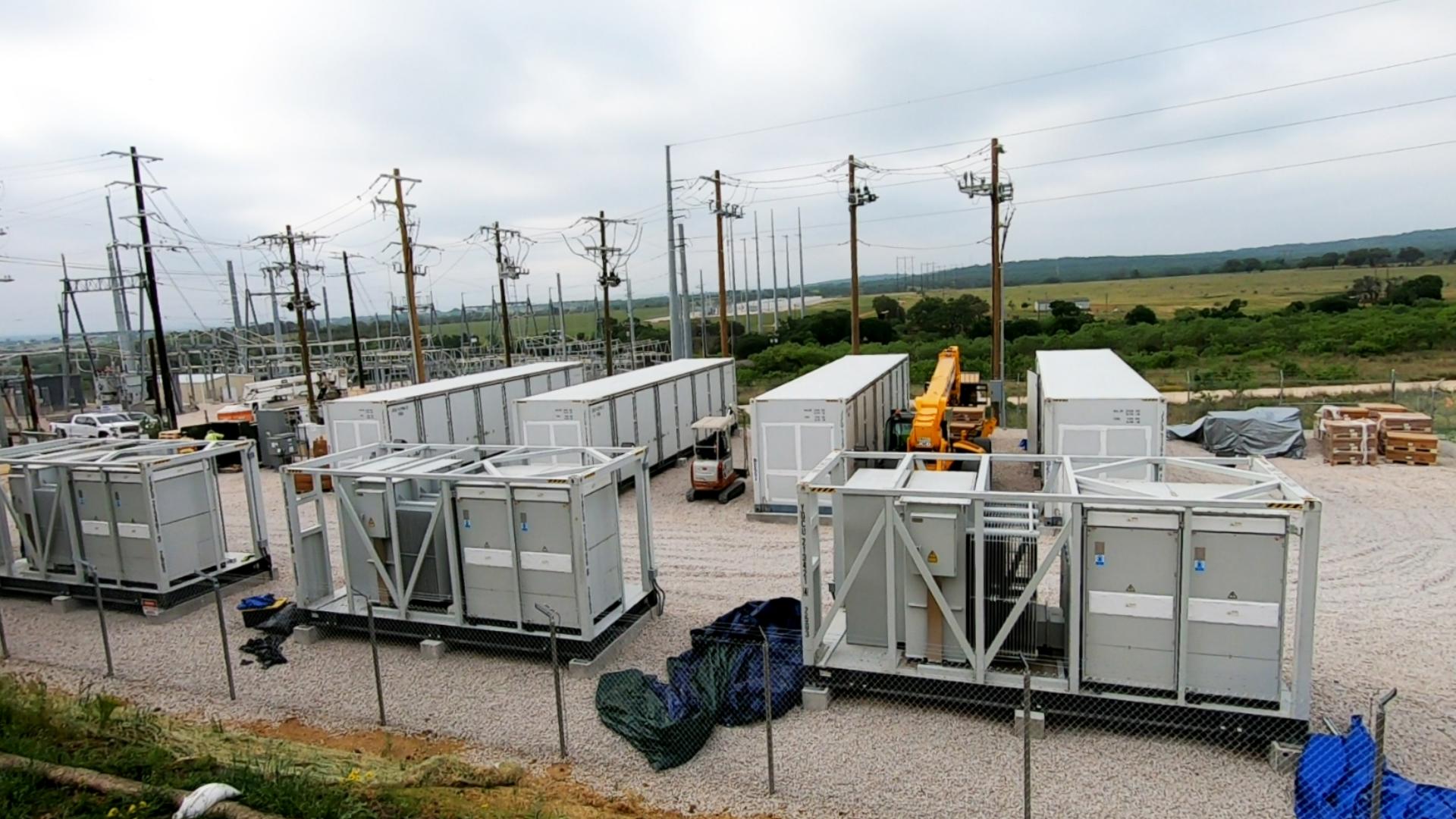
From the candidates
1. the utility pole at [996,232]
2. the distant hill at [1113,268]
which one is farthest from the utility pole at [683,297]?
the distant hill at [1113,268]

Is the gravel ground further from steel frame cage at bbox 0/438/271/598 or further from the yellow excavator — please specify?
the yellow excavator

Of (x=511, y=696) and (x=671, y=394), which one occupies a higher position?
(x=671, y=394)

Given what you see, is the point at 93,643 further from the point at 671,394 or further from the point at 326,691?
the point at 671,394

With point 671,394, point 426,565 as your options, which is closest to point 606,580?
point 426,565

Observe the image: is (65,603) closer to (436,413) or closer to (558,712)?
(436,413)

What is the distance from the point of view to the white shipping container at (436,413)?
66.4 feet

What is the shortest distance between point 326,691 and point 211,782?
10.3ft

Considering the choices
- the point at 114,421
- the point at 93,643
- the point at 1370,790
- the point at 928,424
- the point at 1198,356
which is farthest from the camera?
the point at 1198,356

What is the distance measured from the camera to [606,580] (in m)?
10.5

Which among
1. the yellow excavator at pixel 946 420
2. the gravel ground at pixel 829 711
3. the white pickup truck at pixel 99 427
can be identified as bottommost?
the gravel ground at pixel 829 711

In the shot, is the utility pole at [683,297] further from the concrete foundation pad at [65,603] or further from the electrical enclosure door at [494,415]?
the concrete foundation pad at [65,603]

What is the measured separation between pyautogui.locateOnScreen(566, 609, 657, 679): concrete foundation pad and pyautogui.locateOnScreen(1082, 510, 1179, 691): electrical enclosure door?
548 cm

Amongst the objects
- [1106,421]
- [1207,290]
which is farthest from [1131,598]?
[1207,290]

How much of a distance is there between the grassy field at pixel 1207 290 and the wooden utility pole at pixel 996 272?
182ft
